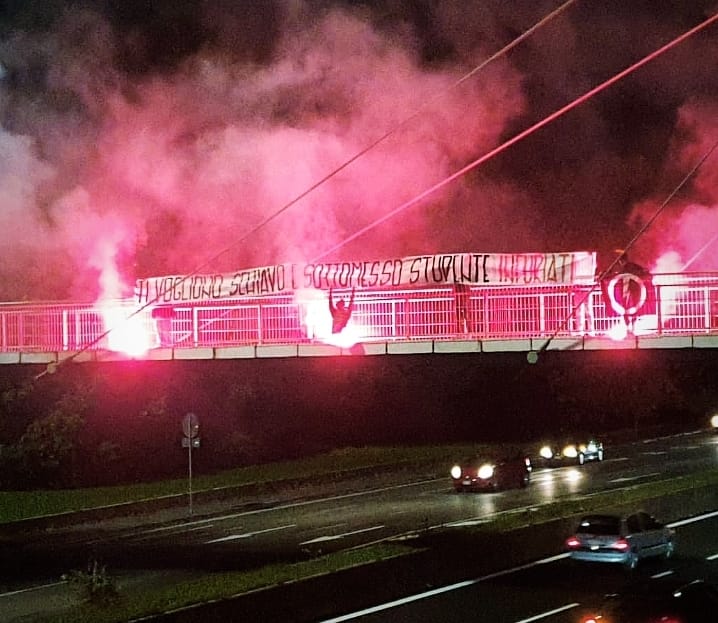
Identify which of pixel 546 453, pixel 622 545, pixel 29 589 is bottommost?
pixel 29 589

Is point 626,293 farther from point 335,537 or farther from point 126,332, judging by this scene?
point 126,332

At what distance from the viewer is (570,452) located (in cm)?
4175

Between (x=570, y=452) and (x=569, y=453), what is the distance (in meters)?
0.08

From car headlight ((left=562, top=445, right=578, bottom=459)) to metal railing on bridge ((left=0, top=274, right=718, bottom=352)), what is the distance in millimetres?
15103

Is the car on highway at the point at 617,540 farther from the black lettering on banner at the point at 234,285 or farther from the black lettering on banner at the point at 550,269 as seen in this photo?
the black lettering on banner at the point at 234,285

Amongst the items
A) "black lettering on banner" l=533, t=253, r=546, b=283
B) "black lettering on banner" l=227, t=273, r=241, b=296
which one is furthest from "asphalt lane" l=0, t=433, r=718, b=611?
"black lettering on banner" l=227, t=273, r=241, b=296

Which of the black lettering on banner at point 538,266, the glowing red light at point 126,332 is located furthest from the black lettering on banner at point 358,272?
the glowing red light at point 126,332

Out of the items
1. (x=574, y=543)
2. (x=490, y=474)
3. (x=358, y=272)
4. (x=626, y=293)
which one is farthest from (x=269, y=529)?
(x=626, y=293)

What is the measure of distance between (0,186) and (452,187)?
16.8 m

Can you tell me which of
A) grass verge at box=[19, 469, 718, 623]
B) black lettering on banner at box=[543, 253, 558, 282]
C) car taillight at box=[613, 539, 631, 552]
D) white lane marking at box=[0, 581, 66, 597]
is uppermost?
black lettering on banner at box=[543, 253, 558, 282]

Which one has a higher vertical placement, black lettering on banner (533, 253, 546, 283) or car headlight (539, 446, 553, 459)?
black lettering on banner (533, 253, 546, 283)

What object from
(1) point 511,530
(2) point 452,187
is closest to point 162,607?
(1) point 511,530

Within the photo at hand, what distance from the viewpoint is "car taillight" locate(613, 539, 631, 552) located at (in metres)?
19.0

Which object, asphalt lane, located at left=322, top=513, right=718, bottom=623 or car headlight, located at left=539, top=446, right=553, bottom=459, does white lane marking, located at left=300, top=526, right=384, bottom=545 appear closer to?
asphalt lane, located at left=322, top=513, right=718, bottom=623
